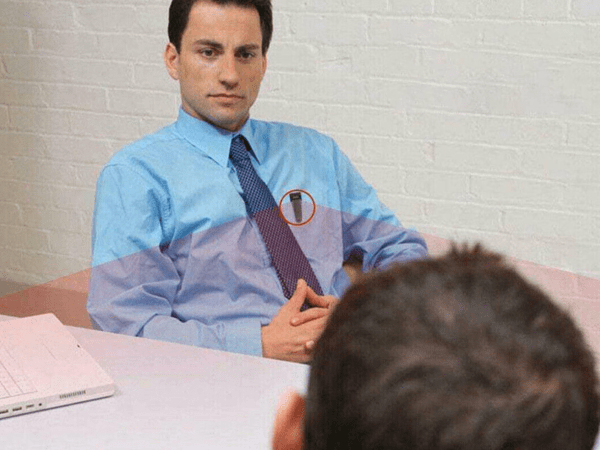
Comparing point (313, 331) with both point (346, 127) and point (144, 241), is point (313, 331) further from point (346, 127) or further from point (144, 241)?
point (346, 127)


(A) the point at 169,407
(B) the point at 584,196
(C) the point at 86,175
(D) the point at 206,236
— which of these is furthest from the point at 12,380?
(C) the point at 86,175

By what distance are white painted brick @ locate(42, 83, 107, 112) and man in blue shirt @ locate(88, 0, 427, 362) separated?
99 cm

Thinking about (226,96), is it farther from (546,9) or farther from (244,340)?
(546,9)

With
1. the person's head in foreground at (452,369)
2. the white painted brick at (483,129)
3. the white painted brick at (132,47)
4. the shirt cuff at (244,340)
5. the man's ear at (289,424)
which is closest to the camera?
the person's head in foreground at (452,369)

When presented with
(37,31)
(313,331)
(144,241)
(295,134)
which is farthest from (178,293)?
(37,31)

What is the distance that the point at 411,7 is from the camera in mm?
2232

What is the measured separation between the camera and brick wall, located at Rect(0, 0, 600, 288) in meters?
2.15

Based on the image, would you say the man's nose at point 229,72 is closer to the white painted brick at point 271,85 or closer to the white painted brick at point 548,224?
the white painted brick at point 271,85

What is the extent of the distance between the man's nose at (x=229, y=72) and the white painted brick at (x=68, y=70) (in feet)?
3.41

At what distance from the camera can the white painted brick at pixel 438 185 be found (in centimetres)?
229

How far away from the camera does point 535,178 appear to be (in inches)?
87.3

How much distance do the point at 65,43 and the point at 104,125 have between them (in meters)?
0.27

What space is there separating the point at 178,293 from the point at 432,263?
42.8 inches

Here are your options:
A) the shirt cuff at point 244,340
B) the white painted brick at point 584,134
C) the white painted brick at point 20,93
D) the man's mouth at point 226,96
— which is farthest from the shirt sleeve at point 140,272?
the white painted brick at point 20,93
